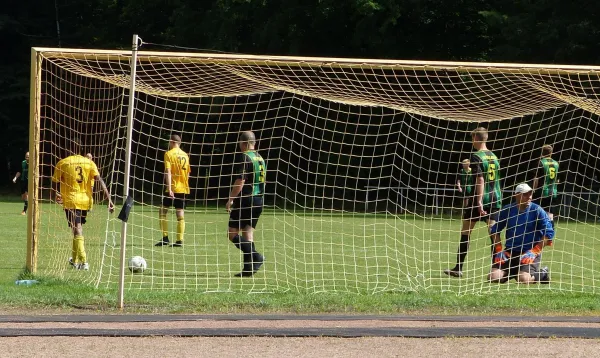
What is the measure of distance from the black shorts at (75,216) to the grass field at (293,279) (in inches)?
18.6

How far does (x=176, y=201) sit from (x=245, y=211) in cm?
401

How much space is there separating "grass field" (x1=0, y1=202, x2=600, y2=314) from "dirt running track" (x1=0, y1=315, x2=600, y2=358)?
25.6 inches

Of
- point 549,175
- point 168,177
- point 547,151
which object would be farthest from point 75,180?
point 549,175

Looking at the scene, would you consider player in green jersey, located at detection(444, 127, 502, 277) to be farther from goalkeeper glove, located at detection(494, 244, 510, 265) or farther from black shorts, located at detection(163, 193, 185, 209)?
black shorts, located at detection(163, 193, 185, 209)

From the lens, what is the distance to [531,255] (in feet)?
39.3

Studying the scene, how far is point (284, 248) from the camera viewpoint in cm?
1636

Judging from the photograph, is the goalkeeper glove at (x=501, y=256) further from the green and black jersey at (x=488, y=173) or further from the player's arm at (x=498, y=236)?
the green and black jersey at (x=488, y=173)

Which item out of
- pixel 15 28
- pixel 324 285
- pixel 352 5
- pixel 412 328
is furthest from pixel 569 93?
pixel 15 28

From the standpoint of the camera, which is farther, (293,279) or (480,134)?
(480,134)

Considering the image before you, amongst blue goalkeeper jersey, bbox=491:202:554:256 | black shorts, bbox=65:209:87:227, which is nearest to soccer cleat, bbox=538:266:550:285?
blue goalkeeper jersey, bbox=491:202:554:256

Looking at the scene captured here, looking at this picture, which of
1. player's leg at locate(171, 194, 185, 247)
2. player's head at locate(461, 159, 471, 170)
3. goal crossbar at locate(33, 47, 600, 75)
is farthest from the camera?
player's leg at locate(171, 194, 185, 247)

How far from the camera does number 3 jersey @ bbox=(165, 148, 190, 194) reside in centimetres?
1591

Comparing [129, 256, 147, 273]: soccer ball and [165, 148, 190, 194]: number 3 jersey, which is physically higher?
[165, 148, 190, 194]: number 3 jersey

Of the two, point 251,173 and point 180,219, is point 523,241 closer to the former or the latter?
point 251,173
